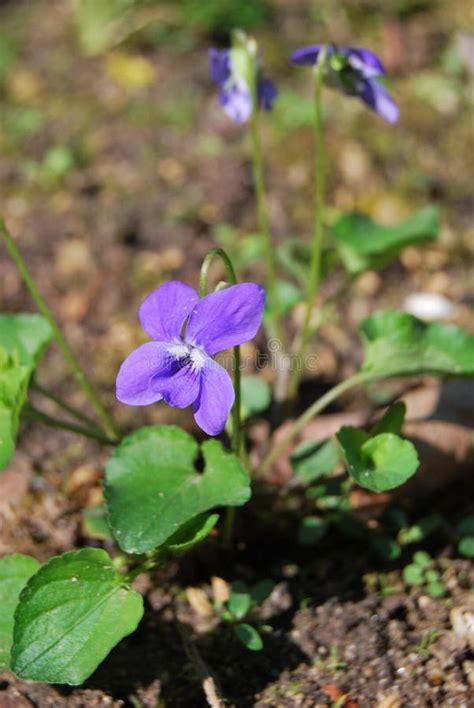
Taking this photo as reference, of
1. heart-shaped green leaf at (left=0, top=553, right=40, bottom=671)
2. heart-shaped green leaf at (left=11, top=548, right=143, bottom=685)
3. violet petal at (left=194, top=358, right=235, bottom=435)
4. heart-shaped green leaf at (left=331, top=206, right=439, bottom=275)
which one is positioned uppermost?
violet petal at (left=194, top=358, right=235, bottom=435)

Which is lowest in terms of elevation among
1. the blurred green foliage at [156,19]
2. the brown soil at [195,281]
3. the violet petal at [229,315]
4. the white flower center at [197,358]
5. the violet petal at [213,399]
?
the brown soil at [195,281]

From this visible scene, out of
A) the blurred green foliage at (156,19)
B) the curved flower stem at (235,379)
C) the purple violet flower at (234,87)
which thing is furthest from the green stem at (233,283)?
the blurred green foliage at (156,19)

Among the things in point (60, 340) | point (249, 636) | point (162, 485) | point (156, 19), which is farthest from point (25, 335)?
point (156, 19)

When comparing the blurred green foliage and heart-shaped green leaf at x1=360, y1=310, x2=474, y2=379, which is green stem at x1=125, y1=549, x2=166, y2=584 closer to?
heart-shaped green leaf at x1=360, y1=310, x2=474, y2=379

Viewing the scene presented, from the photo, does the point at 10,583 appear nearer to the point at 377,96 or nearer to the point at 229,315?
the point at 229,315

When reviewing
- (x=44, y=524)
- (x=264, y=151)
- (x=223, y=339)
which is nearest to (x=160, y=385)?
(x=223, y=339)

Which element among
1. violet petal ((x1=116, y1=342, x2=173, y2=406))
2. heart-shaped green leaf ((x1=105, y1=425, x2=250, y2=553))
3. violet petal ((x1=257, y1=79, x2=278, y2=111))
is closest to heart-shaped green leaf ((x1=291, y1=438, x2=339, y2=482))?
heart-shaped green leaf ((x1=105, y1=425, x2=250, y2=553))

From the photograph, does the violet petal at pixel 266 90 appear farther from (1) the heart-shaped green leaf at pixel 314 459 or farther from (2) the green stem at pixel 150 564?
(2) the green stem at pixel 150 564
